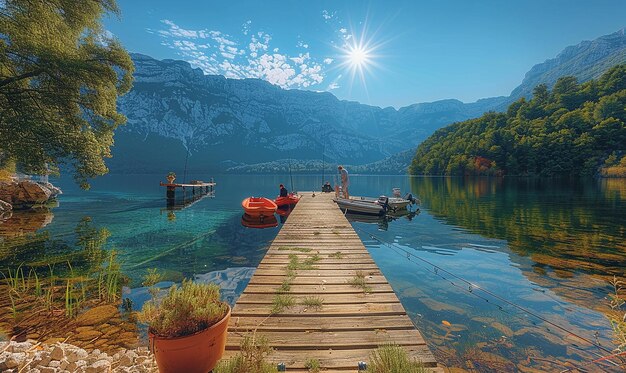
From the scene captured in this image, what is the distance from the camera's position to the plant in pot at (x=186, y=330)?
3105 mm

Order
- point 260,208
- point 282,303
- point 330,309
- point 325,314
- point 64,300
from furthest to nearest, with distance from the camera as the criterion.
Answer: point 260,208
point 64,300
point 282,303
point 330,309
point 325,314

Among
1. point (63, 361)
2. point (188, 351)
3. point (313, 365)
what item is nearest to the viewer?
point (188, 351)

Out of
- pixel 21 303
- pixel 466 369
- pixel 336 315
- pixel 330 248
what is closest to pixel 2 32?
pixel 21 303

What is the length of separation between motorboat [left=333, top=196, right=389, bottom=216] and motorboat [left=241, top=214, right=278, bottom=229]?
261 inches

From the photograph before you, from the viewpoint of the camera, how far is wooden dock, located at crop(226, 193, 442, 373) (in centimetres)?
405

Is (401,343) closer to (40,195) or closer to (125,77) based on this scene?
(125,77)

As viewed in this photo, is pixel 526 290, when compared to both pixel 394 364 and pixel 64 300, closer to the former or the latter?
pixel 394 364

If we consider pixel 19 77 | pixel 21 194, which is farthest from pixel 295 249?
pixel 21 194

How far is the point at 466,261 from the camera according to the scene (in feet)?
41.1

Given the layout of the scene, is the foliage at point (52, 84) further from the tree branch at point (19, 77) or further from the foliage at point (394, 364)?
the foliage at point (394, 364)

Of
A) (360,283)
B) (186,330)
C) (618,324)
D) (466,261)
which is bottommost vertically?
(466,261)

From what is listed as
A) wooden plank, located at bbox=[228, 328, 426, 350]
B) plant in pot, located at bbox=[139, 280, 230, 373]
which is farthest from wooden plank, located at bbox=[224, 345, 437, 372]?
plant in pot, located at bbox=[139, 280, 230, 373]

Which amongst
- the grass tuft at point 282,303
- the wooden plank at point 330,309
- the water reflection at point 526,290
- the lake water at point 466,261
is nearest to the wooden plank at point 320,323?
the wooden plank at point 330,309

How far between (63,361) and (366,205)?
2219cm
